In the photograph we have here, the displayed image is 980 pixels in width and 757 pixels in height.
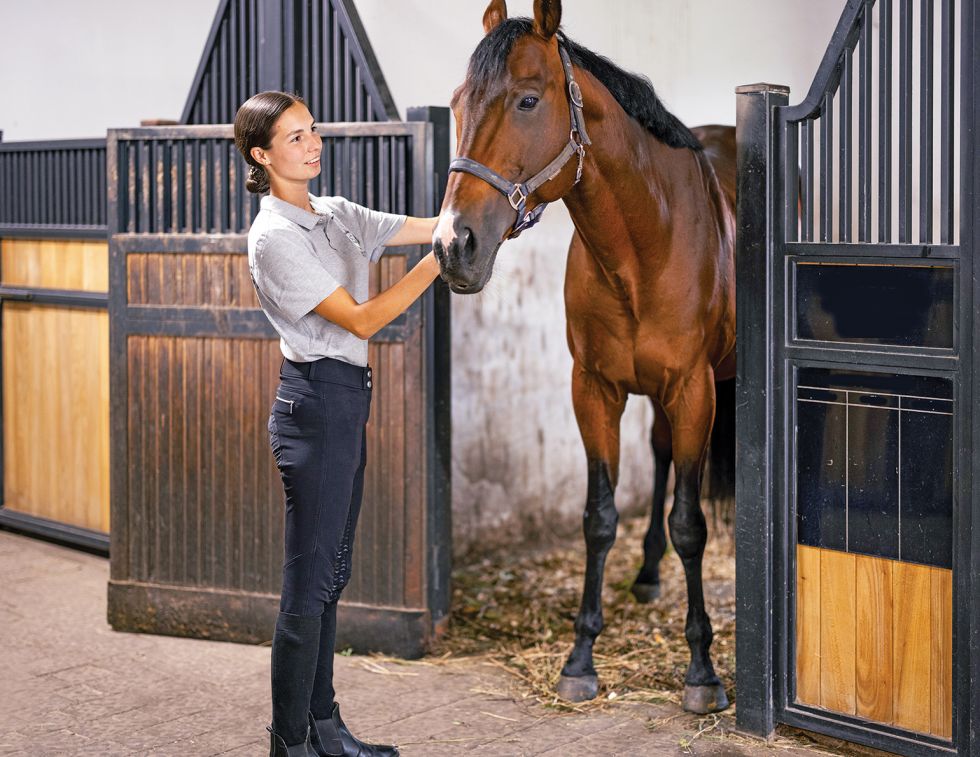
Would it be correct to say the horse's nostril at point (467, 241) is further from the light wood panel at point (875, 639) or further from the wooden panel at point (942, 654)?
the wooden panel at point (942, 654)

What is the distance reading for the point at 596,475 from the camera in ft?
10.4

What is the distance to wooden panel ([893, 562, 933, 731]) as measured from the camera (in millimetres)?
2439

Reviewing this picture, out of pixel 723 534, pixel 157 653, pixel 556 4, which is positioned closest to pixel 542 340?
pixel 723 534

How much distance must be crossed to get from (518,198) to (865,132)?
2.52 feet

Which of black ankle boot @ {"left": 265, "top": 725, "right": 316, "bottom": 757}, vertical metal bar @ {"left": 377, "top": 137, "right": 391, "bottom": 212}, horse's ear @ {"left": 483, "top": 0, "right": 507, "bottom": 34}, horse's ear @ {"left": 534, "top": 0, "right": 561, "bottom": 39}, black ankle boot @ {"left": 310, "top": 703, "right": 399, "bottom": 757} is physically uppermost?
horse's ear @ {"left": 483, "top": 0, "right": 507, "bottom": 34}

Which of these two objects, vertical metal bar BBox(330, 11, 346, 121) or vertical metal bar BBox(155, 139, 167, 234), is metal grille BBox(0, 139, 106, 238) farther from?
vertical metal bar BBox(330, 11, 346, 121)

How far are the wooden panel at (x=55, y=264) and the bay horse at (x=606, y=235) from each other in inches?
82.4

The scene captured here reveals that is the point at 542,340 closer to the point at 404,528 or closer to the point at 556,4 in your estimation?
the point at 404,528

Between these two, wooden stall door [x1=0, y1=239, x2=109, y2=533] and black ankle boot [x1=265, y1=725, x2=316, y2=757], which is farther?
wooden stall door [x1=0, y1=239, x2=109, y2=533]

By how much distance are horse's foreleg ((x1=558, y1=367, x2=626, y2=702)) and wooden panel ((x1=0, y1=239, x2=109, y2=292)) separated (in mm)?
2048

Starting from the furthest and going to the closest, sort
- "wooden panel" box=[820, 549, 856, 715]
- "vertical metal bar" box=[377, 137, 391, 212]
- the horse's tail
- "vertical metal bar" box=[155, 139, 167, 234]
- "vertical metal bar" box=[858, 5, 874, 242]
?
the horse's tail → "vertical metal bar" box=[155, 139, 167, 234] → "vertical metal bar" box=[377, 137, 391, 212] → "wooden panel" box=[820, 549, 856, 715] → "vertical metal bar" box=[858, 5, 874, 242]

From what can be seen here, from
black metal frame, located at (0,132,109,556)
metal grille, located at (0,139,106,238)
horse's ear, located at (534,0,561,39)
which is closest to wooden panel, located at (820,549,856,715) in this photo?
horse's ear, located at (534,0,561,39)

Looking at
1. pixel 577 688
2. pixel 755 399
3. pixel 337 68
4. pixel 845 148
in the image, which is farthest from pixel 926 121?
pixel 337 68

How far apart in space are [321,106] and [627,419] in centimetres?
213
